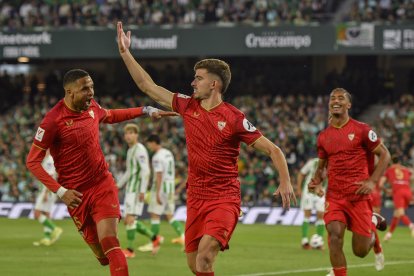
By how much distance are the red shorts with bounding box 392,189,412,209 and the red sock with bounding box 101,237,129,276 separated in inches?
541

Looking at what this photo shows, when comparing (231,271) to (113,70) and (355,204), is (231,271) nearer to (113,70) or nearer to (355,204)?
(355,204)

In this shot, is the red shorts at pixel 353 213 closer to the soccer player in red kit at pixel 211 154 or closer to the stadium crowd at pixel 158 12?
the soccer player in red kit at pixel 211 154

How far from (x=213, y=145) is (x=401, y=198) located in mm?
14483

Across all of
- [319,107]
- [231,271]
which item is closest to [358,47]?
[319,107]

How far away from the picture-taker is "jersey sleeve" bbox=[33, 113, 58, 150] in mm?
11250

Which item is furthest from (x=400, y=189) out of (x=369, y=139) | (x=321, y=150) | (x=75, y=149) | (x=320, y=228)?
(x=75, y=149)

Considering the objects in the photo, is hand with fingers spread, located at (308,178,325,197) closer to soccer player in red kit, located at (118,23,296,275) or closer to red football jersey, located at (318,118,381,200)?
red football jersey, located at (318,118,381,200)

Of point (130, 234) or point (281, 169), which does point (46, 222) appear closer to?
point (130, 234)

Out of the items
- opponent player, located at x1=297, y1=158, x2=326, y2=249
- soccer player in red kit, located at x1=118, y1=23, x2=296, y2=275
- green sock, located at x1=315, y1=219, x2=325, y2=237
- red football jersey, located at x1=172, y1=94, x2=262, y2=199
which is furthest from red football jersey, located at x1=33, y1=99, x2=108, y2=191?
opponent player, located at x1=297, y1=158, x2=326, y2=249

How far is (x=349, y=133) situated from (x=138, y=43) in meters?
25.9

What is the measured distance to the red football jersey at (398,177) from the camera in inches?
965

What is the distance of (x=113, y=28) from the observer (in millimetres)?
39188

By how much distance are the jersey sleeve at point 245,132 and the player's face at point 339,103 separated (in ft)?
11.8

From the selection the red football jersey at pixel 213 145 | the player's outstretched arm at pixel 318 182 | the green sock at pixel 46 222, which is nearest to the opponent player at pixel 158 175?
the green sock at pixel 46 222
